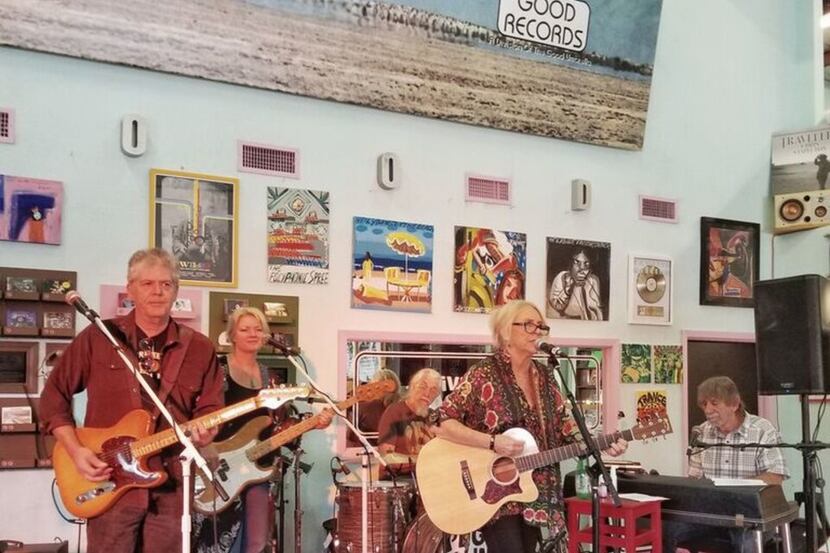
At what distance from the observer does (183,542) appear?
10.5 ft

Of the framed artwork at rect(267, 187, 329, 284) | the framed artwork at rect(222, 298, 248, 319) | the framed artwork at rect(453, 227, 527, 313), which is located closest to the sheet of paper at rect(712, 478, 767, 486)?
the framed artwork at rect(453, 227, 527, 313)

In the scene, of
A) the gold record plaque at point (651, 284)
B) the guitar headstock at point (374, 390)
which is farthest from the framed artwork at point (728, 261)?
the guitar headstock at point (374, 390)

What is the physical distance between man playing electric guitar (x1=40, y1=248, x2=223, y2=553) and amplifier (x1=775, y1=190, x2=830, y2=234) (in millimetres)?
5689

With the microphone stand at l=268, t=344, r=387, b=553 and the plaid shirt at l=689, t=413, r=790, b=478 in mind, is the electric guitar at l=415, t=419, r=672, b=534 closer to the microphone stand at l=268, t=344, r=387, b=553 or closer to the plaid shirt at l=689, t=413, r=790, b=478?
the microphone stand at l=268, t=344, r=387, b=553

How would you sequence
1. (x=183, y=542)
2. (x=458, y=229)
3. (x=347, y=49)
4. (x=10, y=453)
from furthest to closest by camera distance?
(x=458, y=229), (x=347, y=49), (x=10, y=453), (x=183, y=542)

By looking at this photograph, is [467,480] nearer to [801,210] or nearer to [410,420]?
[410,420]

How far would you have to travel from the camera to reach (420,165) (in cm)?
613

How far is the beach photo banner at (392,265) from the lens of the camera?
582 cm

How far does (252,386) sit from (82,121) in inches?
73.0

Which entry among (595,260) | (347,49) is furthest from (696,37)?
(347,49)

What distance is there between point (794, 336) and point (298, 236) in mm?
3084

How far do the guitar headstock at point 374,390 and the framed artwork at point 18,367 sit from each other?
183cm

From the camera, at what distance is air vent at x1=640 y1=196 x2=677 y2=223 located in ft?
23.3

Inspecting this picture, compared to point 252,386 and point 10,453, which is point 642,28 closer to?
point 252,386
